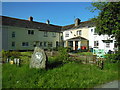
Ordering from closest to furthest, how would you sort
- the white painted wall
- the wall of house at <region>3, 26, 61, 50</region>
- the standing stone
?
the standing stone, the white painted wall, the wall of house at <region>3, 26, 61, 50</region>

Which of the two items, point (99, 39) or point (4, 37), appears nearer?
point (4, 37)

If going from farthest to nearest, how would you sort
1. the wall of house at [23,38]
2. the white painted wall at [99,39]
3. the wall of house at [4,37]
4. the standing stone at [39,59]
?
the wall of house at [23,38], the wall of house at [4,37], the white painted wall at [99,39], the standing stone at [39,59]

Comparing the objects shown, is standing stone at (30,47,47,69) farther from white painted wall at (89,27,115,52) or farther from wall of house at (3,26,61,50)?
wall of house at (3,26,61,50)

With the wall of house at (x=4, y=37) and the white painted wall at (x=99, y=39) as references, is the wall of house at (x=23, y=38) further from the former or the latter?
the white painted wall at (x=99, y=39)

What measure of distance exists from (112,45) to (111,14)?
14.3 meters

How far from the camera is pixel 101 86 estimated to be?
4598 mm

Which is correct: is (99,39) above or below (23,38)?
below

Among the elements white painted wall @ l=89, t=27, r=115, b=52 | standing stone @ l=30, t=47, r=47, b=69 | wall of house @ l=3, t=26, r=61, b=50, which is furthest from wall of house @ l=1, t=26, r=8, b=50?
white painted wall @ l=89, t=27, r=115, b=52

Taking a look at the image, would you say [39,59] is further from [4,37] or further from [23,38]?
[23,38]

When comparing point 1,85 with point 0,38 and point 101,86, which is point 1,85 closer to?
point 101,86

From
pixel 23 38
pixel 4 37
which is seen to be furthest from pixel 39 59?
pixel 23 38

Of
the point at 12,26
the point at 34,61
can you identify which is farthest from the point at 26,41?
the point at 34,61

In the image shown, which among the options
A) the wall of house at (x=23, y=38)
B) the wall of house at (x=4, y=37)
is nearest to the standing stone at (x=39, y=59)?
the wall of house at (x=4, y=37)

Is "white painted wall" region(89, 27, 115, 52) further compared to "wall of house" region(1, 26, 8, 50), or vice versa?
"wall of house" region(1, 26, 8, 50)
